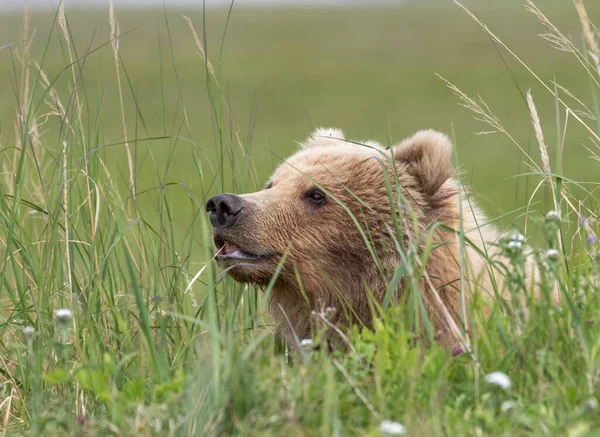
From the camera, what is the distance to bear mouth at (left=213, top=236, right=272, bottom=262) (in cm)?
356

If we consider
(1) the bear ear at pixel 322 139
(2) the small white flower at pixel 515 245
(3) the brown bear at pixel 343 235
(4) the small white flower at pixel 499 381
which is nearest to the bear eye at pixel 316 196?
(3) the brown bear at pixel 343 235

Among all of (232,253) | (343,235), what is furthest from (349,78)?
(232,253)

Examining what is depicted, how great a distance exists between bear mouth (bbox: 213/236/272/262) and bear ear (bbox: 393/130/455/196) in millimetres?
753

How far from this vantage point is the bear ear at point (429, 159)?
3695mm

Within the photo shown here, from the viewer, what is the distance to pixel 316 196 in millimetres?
3811

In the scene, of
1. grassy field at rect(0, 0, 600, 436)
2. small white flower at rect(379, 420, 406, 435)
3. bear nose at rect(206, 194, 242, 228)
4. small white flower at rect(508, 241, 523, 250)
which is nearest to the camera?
small white flower at rect(379, 420, 406, 435)

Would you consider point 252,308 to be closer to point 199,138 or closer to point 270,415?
point 270,415

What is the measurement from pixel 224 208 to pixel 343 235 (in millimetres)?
528

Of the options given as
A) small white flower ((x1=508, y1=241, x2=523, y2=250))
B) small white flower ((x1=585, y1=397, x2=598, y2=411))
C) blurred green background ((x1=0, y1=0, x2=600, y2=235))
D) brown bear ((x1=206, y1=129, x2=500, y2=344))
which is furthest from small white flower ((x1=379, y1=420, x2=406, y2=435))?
blurred green background ((x1=0, y1=0, x2=600, y2=235))

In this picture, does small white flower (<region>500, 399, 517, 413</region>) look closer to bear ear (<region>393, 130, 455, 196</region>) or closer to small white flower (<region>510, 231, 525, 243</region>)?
small white flower (<region>510, 231, 525, 243</region>)

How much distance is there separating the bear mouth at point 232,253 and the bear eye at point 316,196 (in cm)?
34

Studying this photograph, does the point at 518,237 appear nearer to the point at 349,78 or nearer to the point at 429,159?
the point at 429,159

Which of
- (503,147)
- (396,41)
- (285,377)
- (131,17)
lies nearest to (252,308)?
(285,377)

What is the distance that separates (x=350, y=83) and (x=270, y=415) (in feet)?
120
